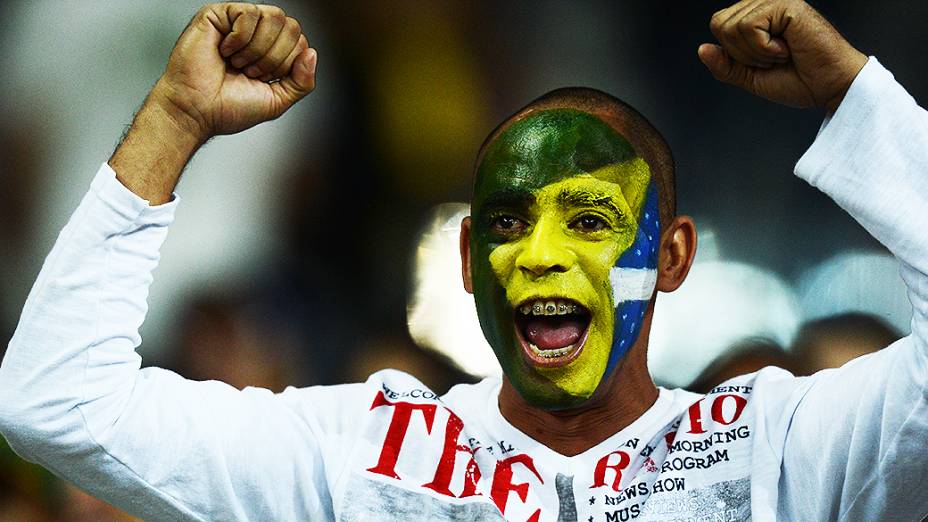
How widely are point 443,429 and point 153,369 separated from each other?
535mm

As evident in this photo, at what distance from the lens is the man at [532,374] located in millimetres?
1826

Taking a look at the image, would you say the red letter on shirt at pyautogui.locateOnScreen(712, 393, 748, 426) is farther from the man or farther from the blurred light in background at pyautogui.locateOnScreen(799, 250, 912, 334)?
the blurred light in background at pyautogui.locateOnScreen(799, 250, 912, 334)

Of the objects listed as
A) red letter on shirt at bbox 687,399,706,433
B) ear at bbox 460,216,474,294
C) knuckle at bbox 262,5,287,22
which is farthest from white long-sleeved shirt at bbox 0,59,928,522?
knuckle at bbox 262,5,287,22

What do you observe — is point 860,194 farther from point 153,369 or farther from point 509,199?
point 153,369

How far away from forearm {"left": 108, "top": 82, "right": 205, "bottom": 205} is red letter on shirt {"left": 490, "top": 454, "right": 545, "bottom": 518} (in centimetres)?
76

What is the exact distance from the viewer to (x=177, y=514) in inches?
78.2

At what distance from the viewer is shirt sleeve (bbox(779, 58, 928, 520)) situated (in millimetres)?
1756

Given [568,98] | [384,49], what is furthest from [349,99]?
[568,98]

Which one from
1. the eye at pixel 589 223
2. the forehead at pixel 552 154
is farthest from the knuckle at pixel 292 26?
the eye at pixel 589 223

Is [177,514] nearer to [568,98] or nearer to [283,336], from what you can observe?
[568,98]

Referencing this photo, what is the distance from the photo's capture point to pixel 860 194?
5.94 ft

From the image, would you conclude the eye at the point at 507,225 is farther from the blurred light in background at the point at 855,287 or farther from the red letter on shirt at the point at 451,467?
the blurred light in background at the point at 855,287

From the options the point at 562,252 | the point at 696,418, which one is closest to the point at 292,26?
the point at 562,252

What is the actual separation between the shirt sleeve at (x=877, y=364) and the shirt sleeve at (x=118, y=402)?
0.92 metres
